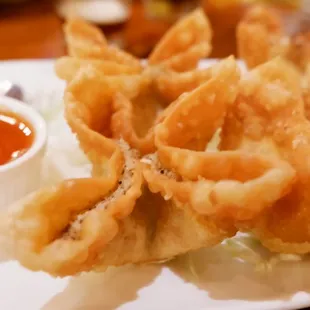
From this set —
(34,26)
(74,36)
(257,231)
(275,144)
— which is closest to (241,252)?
(257,231)

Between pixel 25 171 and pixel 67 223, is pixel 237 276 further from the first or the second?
pixel 25 171

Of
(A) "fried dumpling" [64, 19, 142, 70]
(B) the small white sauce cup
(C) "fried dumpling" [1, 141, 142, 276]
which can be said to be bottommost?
(C) "fried dumpling" [1, 141, 142, 276]

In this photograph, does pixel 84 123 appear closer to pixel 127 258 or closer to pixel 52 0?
pixel 127 258

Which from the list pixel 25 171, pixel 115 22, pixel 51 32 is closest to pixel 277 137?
pixel 25 171

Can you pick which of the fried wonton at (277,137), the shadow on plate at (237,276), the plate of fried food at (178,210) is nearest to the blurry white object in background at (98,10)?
the plate of fried food at (178,210)

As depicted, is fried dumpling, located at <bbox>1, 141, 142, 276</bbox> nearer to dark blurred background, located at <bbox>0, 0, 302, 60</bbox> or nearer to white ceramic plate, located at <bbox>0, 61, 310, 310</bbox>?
white ceramic plate, located at <bbox>0, 61, 310, 310</bbox>

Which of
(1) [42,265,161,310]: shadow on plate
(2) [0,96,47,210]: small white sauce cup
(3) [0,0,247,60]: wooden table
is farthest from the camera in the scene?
(3) [0,0,247,60]: wooden table

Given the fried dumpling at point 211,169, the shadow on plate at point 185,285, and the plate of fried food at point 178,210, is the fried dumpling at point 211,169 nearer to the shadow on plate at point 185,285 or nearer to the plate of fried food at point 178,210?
the plate of fried food at point 178,210

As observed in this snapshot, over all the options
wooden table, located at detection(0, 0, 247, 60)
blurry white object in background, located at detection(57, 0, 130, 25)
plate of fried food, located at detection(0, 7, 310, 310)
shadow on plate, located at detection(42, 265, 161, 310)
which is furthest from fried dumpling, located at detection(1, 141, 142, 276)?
blurry white object in background, located at detection(57, 0, 130, 25)
